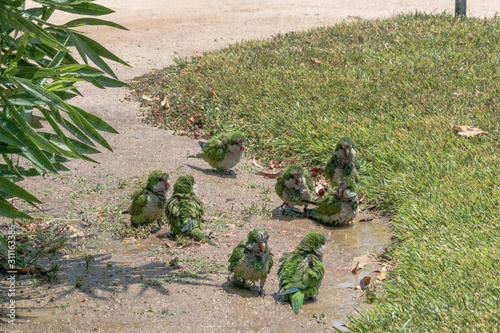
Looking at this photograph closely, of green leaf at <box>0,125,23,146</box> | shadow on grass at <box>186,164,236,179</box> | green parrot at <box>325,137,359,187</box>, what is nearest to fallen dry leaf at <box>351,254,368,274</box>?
green parrot at <box>325,137,359,187</box>

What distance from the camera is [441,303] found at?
13.6 ft

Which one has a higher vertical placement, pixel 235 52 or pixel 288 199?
pixel 235 52

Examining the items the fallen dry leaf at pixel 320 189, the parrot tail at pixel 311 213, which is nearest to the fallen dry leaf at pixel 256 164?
the fallen dry leaf at pixel 320 189

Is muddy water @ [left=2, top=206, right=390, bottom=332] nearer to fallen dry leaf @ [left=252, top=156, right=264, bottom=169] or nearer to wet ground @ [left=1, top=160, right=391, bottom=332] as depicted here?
wet ground @ [left=1, top=160, right=391, bottom=332]

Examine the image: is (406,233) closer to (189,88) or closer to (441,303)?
(441,303)

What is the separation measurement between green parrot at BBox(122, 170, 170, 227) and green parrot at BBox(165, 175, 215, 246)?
0.36 ft

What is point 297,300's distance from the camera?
468 cm

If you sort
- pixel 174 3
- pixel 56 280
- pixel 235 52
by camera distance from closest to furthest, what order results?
1. pixel 56 280
2. pixel 235 52
3. pixel 174 3

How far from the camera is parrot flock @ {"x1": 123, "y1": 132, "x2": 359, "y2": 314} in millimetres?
4891

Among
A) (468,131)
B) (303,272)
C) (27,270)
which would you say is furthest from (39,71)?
(468,131)

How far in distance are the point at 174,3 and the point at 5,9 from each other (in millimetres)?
14125

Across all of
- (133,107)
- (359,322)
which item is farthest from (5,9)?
(133,107)

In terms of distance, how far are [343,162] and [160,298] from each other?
123 inches

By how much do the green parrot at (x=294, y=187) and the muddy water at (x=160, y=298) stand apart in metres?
0.83
